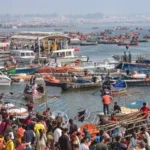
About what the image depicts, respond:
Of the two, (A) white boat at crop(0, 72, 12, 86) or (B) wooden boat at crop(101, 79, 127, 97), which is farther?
(A) white boat at crop(0, 72, 12, 86)

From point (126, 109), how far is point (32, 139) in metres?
8.37

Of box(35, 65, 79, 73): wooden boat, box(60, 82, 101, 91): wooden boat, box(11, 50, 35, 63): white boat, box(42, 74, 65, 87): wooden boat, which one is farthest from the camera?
box(11, 50, 35, 63): white boat

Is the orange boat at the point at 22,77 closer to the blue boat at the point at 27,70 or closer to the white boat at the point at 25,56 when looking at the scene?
the blue boat at the point at 27,70

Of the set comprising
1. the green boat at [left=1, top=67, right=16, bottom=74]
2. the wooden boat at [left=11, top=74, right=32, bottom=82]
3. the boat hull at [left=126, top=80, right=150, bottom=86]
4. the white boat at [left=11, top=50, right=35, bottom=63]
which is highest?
the boat hull at [left=126, top=80, right=150, bottom=86]

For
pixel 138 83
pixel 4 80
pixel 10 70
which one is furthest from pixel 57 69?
pixel 138 83

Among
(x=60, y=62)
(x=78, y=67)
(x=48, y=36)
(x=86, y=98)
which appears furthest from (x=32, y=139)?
(x=48, y=36)

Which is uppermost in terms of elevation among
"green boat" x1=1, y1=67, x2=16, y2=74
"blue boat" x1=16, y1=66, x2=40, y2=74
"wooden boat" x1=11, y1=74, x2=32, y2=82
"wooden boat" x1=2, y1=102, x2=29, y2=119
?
"wooden boat" x1=2, y1=102, x2=29, y2=119

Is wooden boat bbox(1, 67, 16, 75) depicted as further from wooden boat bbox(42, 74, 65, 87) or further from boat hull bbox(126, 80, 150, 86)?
boat hull bbox(126, 80, 150, 86)

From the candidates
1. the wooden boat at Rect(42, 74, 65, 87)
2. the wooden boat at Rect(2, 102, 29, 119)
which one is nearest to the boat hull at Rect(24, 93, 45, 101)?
the wooden boat at Rect(42, 74, 65, 87)

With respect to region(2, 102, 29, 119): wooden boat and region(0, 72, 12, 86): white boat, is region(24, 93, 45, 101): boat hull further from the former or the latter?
region(0, 72, 12, 86): white boat

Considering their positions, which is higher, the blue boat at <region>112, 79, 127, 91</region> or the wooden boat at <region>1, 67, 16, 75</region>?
the blue boat at <region>112, 79, 127, 91</region>

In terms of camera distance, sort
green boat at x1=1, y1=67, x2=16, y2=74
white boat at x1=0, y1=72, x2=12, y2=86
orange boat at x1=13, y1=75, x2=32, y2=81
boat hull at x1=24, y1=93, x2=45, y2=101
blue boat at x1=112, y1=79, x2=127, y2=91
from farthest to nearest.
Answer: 1. green boat at x1=1, y1=67, x2=16, y2=74
2. orange boat at x1=13, y1=75, x2=32, y2=81
3. white boat at x1=0, y1=72, x2=12, y2=86
4. blue boat at x1=112, y1=79, x2=127, y2=91
5. boat hull at x1=24, y1=93, x2=45, y2=101

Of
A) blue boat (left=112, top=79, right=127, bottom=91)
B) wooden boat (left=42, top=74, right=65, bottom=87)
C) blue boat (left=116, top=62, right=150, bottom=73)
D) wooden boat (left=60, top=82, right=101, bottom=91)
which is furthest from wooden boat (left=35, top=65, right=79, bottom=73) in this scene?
blue boat (left=112, top=79, right=127, bottom=91)

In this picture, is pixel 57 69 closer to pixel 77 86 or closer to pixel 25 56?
pixel 77 86
